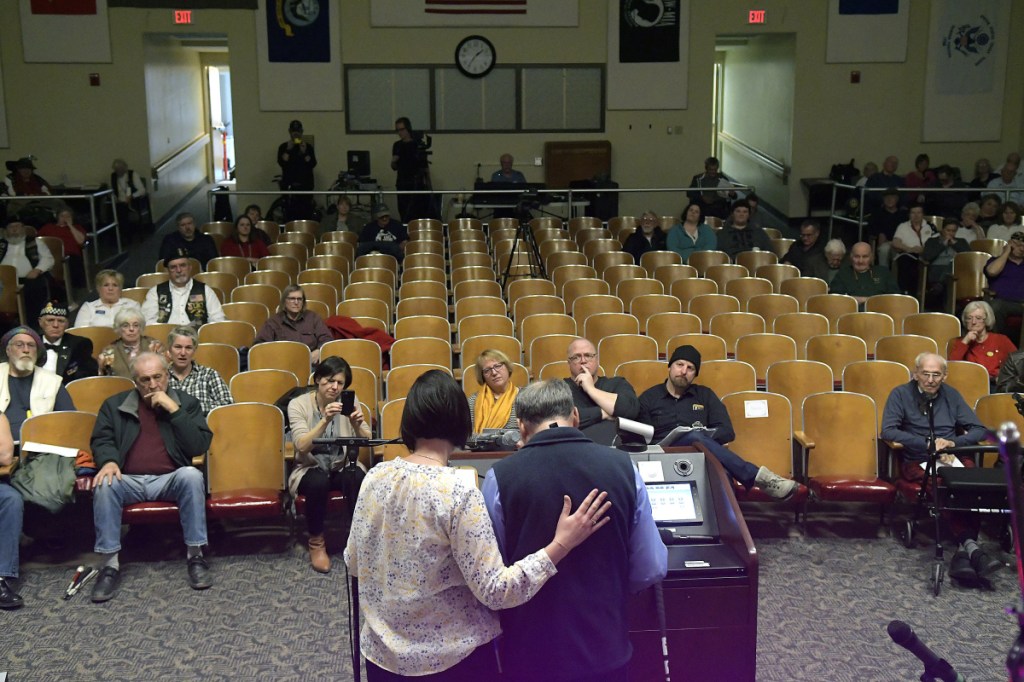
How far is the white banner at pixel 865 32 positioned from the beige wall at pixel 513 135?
11 cm

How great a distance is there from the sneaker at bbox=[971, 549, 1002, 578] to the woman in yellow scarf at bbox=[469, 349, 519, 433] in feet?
6.92

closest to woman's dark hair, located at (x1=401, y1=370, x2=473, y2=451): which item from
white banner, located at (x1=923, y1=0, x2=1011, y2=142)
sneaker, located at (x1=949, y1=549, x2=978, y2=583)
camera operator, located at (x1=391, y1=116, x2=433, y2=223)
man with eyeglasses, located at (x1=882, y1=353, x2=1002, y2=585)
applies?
sneaker, located at (x1=949, y1=549, x2=978, y2=583)

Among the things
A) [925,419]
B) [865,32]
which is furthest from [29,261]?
[865,32]

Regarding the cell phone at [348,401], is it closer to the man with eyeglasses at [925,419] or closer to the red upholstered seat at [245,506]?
the red upholstered seat at [245,506]

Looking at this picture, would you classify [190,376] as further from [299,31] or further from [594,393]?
[299,31]

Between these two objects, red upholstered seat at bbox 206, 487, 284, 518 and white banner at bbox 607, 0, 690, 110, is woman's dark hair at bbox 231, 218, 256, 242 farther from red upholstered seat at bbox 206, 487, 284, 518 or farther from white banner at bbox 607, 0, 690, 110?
white banner at bbox 607, 0, 690, 110

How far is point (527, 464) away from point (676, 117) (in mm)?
11119

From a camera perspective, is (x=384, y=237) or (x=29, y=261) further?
(x=384, y=237)

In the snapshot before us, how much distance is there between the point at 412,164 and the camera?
11531 mm

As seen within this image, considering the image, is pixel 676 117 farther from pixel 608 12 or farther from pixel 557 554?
pixel 557 554

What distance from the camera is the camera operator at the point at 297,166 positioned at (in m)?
11.7

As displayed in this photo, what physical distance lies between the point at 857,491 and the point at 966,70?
9443 mm

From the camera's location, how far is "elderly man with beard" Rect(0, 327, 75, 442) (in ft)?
17.3

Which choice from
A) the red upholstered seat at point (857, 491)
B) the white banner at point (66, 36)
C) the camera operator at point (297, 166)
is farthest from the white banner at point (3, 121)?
the red upholstered seat at point (857, 491)
